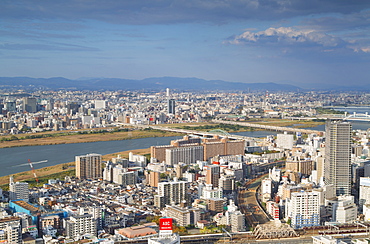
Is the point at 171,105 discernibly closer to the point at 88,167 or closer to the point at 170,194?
the point at 88,167

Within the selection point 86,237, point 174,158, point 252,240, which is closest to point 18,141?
point 174,158

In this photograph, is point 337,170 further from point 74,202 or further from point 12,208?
point 12,208

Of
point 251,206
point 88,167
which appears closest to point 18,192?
point 88,167

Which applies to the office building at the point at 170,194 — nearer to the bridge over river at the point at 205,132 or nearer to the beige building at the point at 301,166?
the beige building at the point at 301,166

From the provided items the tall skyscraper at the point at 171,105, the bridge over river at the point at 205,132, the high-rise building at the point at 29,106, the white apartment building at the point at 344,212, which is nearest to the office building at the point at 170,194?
the white apartment building at the point at 344,212

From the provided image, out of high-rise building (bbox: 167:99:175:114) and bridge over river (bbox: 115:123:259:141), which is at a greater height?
high-rise building (bbox: 167:99:175:114)

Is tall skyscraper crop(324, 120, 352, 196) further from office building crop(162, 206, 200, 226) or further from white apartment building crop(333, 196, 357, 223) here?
office building crop(162, 206, 200, 226)

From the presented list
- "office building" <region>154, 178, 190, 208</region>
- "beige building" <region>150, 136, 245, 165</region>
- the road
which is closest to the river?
"beige building" <region>150, 136, 245, 165</region>
